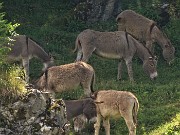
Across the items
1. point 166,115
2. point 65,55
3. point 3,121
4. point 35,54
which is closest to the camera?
point 3,121

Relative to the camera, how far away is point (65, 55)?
1939cm

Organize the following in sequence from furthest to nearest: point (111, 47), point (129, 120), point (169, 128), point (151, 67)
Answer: point (151, 67)
point (111, 47)
point (169, 128)
point (129, 120)

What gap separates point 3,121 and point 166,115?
18.8 feet

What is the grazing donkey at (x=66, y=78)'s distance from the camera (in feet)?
46.4

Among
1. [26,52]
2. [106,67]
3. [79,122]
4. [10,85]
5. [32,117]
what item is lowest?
[106,67]

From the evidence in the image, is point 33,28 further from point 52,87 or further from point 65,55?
point 52,87

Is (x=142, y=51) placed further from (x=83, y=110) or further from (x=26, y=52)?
(x=83, y=110)

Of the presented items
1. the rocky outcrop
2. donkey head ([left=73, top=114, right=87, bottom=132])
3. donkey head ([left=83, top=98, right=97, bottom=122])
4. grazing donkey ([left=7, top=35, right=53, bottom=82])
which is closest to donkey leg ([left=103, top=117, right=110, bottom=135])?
donkey head ([left=83, top=98, right=97, bottom=122])

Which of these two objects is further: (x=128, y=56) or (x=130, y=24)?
(x=130, y=24)

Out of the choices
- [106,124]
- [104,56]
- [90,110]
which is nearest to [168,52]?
[104,56]

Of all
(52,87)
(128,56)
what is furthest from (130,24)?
(52,87)

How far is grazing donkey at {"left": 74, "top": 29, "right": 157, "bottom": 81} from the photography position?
17.4 metres

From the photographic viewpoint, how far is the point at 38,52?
17.3 meters

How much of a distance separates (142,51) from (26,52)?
4.50 m
